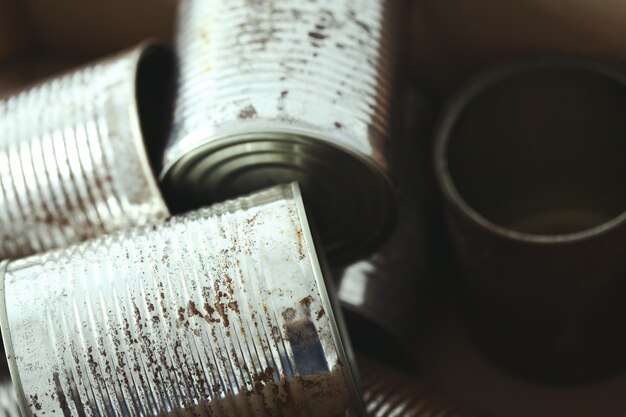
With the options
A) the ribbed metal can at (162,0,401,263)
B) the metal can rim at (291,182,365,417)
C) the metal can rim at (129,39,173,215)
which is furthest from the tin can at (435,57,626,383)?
the metal can rim at (129,39,173,215)

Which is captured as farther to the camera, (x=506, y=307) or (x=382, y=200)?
(x=506, y=307)

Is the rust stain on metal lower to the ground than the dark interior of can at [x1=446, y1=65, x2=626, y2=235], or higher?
higher

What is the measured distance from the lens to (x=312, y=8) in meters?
1.41

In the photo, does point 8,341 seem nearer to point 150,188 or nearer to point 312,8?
point 150,188

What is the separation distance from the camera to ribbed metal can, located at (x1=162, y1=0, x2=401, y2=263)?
1.32 meters

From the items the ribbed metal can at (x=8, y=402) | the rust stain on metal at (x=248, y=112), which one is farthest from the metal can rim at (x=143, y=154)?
the ribbed metal can at (x=8, y=402)

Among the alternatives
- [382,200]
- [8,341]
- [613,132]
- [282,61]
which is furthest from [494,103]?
[8,341]

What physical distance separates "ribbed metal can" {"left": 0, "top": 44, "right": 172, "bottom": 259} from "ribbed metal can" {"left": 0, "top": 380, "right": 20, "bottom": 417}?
0.22 metres

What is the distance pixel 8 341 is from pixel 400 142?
2.35 feet

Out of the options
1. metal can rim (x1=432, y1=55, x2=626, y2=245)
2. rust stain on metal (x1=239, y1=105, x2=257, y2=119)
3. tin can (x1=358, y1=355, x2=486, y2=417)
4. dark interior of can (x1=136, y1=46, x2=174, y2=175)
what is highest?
dark interior of can (x1=136, y1=46, x2=174, y2=175)

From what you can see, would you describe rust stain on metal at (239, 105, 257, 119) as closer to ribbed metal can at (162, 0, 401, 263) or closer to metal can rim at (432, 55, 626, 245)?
ribbed metal can at (162, 0, 401, 263)

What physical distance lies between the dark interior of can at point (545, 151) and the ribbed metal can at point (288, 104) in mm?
303

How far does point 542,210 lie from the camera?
1.92 meters

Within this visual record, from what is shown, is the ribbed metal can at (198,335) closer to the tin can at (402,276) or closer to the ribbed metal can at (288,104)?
the ribbed metal can at (288,104)
